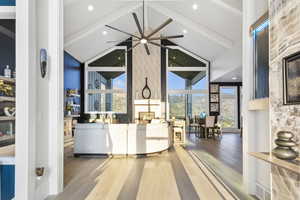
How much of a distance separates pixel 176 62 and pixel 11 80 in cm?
994

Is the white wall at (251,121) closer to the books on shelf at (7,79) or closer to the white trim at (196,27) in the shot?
the books on shelf at (7,79)

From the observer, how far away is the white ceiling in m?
7.33

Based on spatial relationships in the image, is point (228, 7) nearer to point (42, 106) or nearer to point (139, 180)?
point (139, 180)

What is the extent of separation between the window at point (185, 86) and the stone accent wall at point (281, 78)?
9.52 meters

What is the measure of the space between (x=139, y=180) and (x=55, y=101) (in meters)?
1.90

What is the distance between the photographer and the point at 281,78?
91.6 inches

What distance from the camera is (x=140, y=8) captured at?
962cm

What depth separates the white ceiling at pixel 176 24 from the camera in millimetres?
7328

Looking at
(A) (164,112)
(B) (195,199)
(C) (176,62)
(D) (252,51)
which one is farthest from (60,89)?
(C) (176,62)

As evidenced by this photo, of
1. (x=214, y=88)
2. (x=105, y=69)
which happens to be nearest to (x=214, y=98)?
→ (x=214, y=88)

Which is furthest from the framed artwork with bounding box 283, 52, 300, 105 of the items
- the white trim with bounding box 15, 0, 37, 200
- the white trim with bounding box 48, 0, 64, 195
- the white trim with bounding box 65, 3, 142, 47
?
the white trim with bounding box 65, 3, 142, 47

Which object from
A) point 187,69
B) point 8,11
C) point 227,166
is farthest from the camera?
point 187,69

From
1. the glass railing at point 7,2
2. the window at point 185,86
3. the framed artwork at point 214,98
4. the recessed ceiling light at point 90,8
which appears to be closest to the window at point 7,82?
the glass railing at point 7,2

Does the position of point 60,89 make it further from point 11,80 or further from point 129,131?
point 129,131
